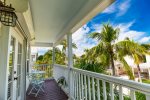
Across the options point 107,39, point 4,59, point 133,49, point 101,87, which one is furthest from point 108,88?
point 107,39

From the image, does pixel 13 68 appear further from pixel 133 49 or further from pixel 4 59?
pixel 133 49

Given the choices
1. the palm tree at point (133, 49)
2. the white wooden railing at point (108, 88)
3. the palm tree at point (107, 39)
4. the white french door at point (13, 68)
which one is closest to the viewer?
the white wooden railing at point (108, 88)

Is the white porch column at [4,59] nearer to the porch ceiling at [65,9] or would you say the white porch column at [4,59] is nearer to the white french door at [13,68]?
the white french door at [13,68]

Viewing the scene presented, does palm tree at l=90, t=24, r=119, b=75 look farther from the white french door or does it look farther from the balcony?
the white french door

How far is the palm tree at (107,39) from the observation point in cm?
688

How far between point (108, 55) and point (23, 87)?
4.71m

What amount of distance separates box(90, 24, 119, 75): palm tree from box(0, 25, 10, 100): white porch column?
5.46 m

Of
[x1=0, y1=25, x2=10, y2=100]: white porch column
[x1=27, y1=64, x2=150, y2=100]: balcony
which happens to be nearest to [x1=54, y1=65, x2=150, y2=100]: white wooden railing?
[x1=27, y1=64, x2=150, y2=100]: balcony

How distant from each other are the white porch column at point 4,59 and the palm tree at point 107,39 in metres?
5.46

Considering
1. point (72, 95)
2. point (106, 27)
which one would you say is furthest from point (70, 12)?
point (106, 27)

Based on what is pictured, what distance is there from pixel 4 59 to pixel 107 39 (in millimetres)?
6108

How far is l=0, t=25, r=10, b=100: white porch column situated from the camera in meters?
1.73

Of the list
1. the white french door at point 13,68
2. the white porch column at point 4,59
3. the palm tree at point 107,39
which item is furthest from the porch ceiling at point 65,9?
the palm tree at point 107,39

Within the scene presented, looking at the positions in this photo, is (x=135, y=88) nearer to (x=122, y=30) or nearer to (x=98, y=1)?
A: (x=98, y=1)
